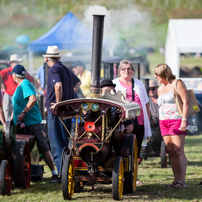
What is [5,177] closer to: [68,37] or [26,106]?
[26,106]

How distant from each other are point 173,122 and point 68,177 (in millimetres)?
1754

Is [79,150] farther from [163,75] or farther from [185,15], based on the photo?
[185,15]

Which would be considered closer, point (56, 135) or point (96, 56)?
point (96, 56)

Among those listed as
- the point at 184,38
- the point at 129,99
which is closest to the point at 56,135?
the point at 129,99

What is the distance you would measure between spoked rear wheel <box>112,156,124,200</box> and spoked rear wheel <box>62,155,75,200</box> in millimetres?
479

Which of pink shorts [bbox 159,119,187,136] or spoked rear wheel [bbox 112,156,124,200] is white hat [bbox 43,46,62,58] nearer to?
pink shorts [bbox 159,119,187,136]

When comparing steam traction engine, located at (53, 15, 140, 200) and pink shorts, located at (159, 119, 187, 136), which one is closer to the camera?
steam traction engine, located at (53, 15, 140, 200)

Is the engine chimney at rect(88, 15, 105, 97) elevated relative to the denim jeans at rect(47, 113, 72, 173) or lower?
elevated

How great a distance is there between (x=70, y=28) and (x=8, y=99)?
547 cm

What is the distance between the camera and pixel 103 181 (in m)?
5.41

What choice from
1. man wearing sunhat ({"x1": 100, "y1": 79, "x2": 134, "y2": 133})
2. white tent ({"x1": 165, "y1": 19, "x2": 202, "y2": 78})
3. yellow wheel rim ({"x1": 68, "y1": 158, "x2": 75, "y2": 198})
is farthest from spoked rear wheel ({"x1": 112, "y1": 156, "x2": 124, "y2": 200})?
white tent ({"x1": 165, "y1": 19, "x2": 202, "y2": 78})

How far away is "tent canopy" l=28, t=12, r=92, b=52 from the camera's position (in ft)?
51.8

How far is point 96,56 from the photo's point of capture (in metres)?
6.14

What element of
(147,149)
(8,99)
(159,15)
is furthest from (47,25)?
(147,149)
